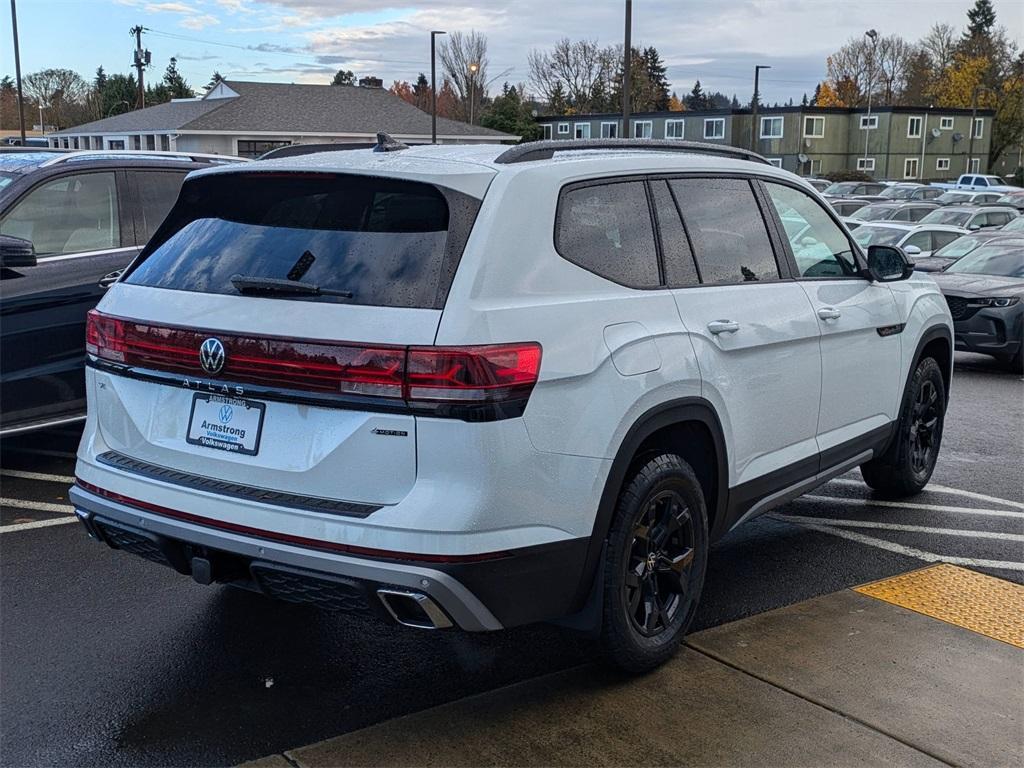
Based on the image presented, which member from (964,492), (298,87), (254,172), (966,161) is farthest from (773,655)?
(966,161)

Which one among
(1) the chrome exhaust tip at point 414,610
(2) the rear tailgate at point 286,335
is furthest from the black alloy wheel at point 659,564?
(2) the rear tailgate at point 286,335

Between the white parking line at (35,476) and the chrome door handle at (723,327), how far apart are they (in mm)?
4419

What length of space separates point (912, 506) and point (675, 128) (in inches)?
2736

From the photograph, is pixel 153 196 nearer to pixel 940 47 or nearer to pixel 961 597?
pixel 961 597

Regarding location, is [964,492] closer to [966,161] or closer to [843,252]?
[843,252]

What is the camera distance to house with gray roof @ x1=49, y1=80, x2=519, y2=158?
45.2 metres

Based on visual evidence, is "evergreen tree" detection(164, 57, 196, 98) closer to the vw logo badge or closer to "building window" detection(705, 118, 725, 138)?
"building window" detection(705, 118, 725, 138)

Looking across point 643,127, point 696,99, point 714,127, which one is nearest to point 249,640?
point 714,127

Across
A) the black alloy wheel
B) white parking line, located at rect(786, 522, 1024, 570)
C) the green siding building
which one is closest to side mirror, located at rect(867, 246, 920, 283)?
white parking line, located at rect(786, 522, 1024, 570)

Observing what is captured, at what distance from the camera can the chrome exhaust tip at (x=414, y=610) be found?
10.7 feet

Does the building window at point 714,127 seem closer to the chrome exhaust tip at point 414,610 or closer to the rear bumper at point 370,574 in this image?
the rear bumper at point 370,574

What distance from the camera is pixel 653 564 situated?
4.07 meters

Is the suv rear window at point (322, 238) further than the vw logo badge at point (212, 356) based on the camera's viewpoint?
No

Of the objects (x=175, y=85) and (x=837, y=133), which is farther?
(x=175, y=85)
